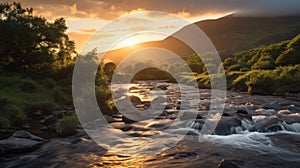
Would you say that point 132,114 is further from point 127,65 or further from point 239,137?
point 127,65

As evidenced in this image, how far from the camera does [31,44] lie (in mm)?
33062

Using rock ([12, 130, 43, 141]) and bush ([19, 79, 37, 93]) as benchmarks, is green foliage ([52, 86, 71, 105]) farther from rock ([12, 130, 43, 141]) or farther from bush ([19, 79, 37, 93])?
rock ([12, 130, 43, 141])

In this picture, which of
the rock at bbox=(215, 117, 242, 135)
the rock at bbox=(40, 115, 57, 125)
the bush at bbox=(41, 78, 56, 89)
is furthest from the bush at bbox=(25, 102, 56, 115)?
the rock at bbox=(215, 117, 242, 135)

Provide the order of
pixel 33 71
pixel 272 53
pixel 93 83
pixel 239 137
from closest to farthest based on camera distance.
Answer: pixel 239 137 → pixel 93 83 → pixel 33 71 → pixel 272 53

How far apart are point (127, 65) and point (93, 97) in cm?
8839

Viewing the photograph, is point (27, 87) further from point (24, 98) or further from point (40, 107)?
point (40, 107)

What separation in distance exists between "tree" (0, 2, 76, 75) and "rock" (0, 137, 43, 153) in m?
18.9

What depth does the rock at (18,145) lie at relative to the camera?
41.2 feet

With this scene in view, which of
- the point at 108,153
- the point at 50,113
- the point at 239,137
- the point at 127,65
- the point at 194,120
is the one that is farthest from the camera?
the point at 127,65

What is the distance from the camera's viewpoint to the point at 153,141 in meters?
15.0

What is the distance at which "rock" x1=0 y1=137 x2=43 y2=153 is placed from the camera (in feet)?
41.2

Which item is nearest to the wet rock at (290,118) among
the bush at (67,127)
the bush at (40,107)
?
the bush at (67,127)

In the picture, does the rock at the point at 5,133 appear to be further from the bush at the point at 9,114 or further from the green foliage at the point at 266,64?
the green foliage at the point at 266,64

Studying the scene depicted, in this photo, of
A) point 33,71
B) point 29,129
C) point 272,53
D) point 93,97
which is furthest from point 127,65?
point 29,129
